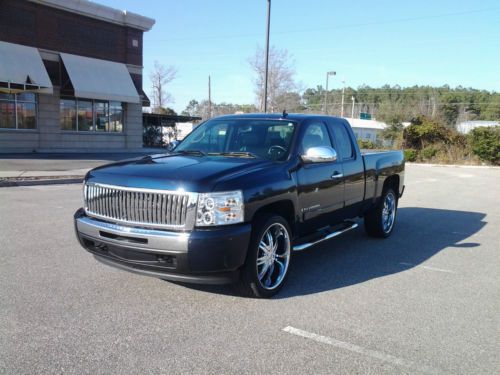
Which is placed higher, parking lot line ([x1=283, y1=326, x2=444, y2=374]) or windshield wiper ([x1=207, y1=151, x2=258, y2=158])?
windshield wiper ([x1=207, y1=151, x2=258, y2=158])

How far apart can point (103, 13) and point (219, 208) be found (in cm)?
2636

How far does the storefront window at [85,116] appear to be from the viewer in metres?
27.2

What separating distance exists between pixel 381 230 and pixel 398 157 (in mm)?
1493

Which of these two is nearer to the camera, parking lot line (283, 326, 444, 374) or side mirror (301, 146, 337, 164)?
parking lot line (283, 326, 444, 374)

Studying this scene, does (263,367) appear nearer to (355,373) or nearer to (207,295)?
(355,373)

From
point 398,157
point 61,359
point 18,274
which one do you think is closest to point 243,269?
Answer: point 61,359

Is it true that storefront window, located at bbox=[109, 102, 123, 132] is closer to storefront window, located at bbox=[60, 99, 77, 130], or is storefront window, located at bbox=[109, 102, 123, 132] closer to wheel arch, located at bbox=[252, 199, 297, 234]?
storefront window, located at bbox=[60, 99, 77, 130]

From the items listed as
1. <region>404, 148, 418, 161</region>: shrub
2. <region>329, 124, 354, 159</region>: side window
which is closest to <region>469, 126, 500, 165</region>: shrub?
<region>404, 148, 418, 161</region>: shrub

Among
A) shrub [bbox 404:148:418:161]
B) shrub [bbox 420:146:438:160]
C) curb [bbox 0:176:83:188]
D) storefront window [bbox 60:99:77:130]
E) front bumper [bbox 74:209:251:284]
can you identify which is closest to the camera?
front bumper [bbox 74:209:251:284]

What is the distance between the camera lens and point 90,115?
91.2 feet

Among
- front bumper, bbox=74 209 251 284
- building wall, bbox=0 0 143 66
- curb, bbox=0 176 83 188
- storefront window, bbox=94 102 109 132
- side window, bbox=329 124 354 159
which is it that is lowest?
curb, bbox=0 176 83 188

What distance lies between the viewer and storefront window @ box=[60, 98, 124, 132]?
2655cm

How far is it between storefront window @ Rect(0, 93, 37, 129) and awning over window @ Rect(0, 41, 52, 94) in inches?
50.5

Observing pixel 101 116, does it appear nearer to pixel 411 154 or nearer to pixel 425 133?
pixel 411 154
